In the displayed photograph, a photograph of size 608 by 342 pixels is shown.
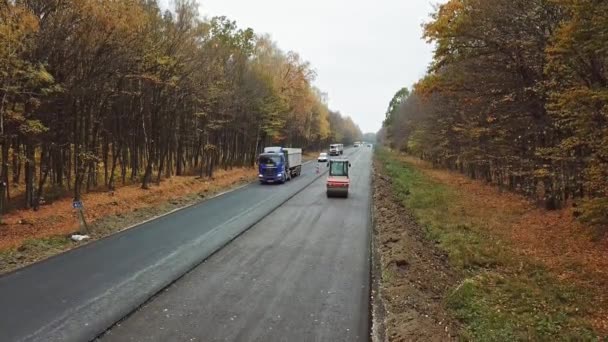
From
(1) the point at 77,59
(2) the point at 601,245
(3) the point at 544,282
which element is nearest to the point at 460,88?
(2) the point at 601,245

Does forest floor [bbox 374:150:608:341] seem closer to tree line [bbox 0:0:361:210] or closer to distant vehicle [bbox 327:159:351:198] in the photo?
distant vehicle [bbox 327:159:351:198]

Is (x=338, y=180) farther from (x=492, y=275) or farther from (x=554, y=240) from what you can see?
(x=492, y=275)

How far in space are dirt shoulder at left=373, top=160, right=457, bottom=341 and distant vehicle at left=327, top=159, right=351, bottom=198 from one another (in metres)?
9.68

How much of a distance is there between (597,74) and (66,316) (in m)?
17.5

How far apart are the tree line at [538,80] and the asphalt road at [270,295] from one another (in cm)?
699

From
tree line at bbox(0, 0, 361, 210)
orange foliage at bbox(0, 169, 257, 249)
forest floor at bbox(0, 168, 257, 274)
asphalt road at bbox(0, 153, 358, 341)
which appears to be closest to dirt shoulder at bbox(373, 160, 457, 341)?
asphalt road at bbox(0, 153, 358, 341)

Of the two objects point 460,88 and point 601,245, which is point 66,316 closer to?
point 601,245

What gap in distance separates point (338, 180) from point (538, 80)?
1325 cm

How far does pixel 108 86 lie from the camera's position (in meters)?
25.1

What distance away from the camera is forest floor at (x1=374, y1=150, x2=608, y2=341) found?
8922mm

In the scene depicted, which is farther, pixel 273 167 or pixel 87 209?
pixel 273 167

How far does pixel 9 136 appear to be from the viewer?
18922 millimetres

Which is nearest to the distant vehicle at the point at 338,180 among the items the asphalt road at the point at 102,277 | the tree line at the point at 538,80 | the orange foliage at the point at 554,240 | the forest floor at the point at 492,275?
the forest floor at the point at 492,275

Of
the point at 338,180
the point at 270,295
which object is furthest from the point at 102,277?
the point at 338,180
